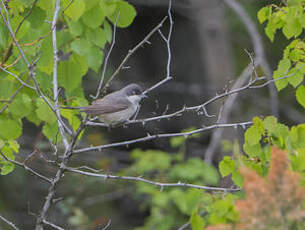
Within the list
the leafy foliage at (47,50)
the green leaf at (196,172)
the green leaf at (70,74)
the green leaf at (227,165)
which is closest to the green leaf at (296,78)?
the green leaf at (227,165)

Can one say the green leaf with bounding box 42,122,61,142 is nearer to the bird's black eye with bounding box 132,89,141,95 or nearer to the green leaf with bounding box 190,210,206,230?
the green leaf with bounding box 190,210,206,230

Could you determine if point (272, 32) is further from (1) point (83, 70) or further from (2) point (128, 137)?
(2) point (128, 137)

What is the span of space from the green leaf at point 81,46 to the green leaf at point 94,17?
13 cm

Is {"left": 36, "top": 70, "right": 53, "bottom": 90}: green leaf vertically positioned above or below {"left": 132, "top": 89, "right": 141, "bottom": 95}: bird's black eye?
below

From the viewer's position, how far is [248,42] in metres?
10.3

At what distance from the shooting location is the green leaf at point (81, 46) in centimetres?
370

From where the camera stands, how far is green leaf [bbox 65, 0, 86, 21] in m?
3.38

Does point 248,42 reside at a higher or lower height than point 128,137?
higher

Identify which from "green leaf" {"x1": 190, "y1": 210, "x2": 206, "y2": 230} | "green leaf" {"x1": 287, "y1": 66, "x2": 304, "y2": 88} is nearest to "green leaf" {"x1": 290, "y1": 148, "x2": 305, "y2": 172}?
"green leaf" {"x1": 190, "y1": 210, "x2": 206, "y2": 230}

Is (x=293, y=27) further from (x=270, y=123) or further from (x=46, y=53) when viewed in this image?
(x=46, y=53)

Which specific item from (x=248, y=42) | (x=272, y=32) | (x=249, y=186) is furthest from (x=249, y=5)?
(x=249, y=186)

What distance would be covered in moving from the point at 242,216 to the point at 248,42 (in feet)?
28.9

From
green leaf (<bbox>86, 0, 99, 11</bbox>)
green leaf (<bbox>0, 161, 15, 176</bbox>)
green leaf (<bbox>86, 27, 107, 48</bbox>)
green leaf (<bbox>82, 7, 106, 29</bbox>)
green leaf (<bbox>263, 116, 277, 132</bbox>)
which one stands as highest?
green leaf (<bbox>86, 0, 99, 11</bbox>)

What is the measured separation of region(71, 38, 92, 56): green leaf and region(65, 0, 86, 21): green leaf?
314mm
